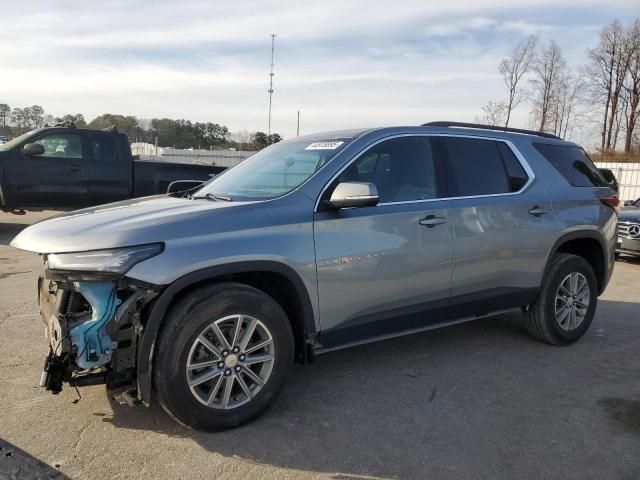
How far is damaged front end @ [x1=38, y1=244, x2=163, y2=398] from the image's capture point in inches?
119

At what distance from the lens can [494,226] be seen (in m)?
4.40

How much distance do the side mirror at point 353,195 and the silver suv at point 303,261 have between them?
14mm

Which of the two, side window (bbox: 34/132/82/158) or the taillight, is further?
side window (bbox: 34/132/82/158)

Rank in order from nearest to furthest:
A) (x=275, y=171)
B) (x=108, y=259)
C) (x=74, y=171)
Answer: (x=108, y=259), (x=275, y=171), (x=74, y=171)

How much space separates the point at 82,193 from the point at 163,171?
1.60m

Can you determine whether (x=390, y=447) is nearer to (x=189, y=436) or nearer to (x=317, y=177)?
(x=189, y=436)

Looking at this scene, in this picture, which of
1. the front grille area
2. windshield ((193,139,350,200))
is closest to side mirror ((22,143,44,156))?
windshield ((193,139,350,200))

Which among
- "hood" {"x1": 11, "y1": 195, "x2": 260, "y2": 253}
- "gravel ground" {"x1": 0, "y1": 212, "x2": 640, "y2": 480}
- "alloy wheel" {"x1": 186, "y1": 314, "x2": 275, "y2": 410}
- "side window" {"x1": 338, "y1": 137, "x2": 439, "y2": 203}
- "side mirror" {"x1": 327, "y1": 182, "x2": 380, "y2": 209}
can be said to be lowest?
"gravel ground" {"x1": 0, "y1": 212, "x2": 640, "y2": 480}

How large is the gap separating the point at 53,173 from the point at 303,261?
29.1 feet

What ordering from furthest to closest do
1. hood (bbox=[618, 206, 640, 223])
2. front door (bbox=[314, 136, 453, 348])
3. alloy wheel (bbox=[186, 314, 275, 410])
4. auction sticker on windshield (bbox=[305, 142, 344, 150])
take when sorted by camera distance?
1. hood (bbox=[618, 206, 640, 223])
2. auction sticker on windshield (bbox=[305, 142, 344, 150])
3. front door (bbox=[314, 136, 453, 348])
4. alloy wheel (bbox=[186, 314, 275, 410])

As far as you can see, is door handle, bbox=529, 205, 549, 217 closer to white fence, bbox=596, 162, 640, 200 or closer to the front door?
the front door

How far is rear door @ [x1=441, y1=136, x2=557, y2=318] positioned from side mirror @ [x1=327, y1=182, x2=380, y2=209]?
97cm

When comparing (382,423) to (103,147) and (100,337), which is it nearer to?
(100,337)

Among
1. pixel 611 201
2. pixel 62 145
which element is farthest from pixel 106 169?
pixel 611 201
